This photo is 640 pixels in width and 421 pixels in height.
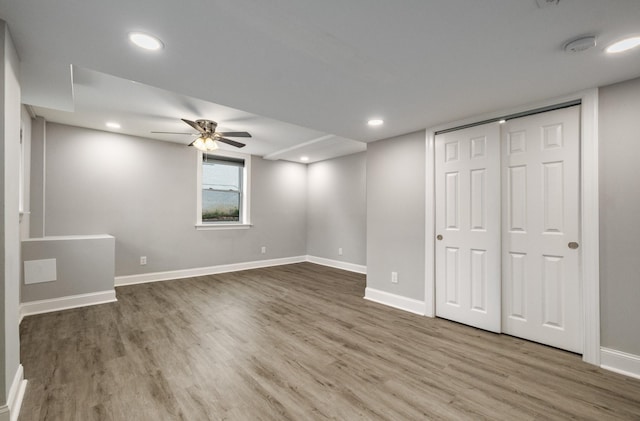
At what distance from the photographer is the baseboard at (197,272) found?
467 cm

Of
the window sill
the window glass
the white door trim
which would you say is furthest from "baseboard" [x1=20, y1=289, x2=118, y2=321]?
the white door trim

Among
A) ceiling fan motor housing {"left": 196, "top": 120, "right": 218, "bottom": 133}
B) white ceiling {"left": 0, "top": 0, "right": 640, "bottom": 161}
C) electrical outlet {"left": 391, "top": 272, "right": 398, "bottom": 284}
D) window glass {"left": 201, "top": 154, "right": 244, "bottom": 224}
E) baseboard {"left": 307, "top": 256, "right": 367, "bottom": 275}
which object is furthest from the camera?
baseboard {"left": 307, "top": 256, "right": 367, "bottom": 275}

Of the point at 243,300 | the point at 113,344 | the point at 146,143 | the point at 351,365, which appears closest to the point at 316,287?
the point at 243,300

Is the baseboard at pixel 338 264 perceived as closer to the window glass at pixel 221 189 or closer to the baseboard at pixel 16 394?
the window glass at pixel 221 189

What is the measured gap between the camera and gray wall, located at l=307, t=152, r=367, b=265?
19.3 ft

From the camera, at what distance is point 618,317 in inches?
87.3

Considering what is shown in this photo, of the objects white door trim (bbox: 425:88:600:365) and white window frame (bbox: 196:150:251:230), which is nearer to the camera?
white door trim (bbox: 425:88:600:365)

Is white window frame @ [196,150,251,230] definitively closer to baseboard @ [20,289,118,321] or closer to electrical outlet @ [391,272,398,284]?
baseboard @ [20,289,118,321]

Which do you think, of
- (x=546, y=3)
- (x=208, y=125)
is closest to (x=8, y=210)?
(x=208, y=125)

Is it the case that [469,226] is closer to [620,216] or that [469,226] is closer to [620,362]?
[620,216]

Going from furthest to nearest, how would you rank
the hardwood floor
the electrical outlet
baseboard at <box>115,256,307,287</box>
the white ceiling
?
baseboard at <box>115,256,307,287</box> → the electrical outlet → the hardwood floor → the white ceiling

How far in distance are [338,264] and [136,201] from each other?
4089 millimetres

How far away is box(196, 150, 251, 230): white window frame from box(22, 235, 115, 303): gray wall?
5.77 feet

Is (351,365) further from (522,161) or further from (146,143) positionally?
(146,143)
